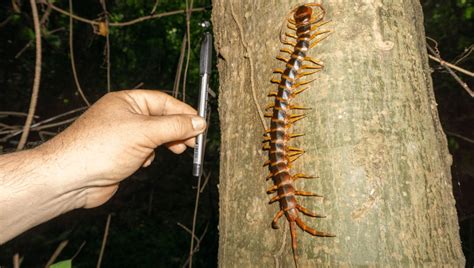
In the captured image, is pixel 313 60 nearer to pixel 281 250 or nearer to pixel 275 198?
pixel 275 198

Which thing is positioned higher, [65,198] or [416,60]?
[416,60]

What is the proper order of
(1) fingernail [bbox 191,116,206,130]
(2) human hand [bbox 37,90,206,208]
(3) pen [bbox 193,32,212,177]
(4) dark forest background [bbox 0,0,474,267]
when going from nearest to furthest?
(2) human hand [bbox 37,90,206,208]
(1) fingernail [bbox 191,116,206,130]
(3) pen [bbox 193,32,212,177]
(4) dark forest background [bbox 0,0,474,267]

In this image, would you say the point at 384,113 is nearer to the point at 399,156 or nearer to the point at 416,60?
the point at 399,156

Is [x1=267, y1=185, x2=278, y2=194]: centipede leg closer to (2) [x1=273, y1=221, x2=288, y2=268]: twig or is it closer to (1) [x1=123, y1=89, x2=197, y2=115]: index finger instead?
(2) [x1=273, y1=221, x2=288, y2=268]: twig

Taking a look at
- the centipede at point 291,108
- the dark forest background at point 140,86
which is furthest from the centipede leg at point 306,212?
the dark forest background at point 140,86

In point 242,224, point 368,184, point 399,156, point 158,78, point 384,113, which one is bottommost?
point 242,224

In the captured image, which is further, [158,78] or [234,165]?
[158,78]

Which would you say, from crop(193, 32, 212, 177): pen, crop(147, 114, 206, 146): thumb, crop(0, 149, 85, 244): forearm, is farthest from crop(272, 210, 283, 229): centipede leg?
crop(0, 149, 85, 244): forearm

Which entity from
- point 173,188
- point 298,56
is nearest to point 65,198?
point 298,56
